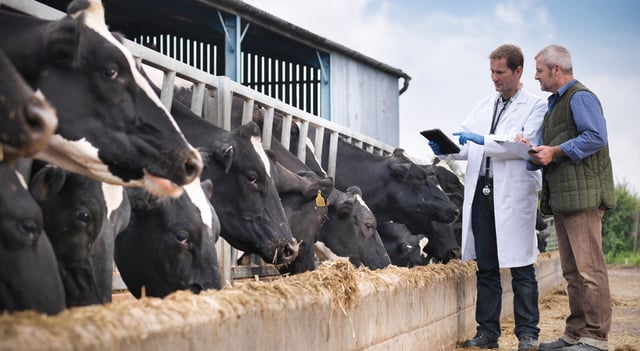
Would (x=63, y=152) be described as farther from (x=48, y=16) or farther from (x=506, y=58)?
(x=506, y=58)

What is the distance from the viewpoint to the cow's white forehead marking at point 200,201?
5352 mm

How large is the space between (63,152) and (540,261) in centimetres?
1147

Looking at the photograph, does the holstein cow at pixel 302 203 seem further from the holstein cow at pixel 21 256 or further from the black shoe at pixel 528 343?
the holstein cow at pixel 21 256

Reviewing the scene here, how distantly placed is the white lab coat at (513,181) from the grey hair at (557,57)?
0.45 metres

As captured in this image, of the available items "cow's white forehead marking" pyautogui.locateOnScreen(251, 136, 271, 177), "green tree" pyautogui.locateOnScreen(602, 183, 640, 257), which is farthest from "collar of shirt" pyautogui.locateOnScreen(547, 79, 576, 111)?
"green tree" pyautogui.locateOnScreen(602, 183, 640, 257)

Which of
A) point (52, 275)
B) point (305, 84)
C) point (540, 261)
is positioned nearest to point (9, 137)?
point (52, 275)

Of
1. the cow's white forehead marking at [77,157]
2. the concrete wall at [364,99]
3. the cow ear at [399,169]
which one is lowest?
the cow's white forehead marking at [77,157]

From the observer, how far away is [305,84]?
18500 millimetres

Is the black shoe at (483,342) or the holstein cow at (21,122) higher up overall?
the holstein cow at (21,122)

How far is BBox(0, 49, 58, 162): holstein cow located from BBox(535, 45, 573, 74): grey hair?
4.48 m

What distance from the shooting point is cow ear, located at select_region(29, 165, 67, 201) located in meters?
4.20

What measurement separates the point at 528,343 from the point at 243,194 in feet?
7.53

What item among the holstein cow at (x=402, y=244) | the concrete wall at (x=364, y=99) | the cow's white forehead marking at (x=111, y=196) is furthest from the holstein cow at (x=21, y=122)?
the concrete wall at (x=364, y=99)

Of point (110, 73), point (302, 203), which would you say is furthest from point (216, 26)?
point (110, 73)
